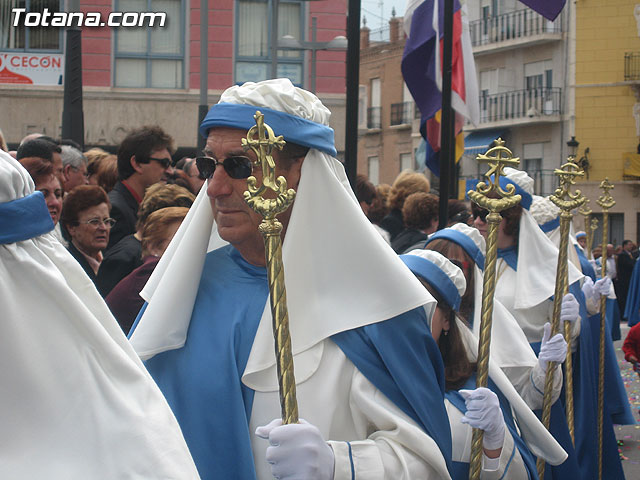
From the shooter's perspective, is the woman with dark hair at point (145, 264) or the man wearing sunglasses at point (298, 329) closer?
the man wearing sunglasses at point (298, 329)

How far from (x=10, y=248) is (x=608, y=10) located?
35.1 meters

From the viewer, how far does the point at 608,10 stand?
113 feet

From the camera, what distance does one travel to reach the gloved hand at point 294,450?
2.28 metres

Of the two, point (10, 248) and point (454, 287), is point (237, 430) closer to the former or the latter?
point (10, 248)

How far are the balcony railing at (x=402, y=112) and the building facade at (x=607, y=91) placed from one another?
752cm

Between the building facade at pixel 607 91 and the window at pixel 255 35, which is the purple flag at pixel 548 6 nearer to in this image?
the window at pixel 255 35

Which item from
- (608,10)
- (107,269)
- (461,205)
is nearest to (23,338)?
(107,269)

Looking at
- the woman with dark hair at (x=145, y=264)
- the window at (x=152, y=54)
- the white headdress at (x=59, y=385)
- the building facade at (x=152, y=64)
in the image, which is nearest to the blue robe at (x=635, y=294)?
the building facade at (x=152, y=64)

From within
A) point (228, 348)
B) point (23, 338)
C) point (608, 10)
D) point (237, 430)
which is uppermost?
point (608, 10)

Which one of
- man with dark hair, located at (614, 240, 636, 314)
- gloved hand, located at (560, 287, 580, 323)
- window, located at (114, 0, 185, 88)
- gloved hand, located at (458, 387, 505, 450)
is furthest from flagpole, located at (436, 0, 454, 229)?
man with dark hair, located at (614, 240, 636, 314)

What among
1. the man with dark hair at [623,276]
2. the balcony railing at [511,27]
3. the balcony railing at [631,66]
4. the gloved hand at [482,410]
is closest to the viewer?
the gloved hand at [482,410]

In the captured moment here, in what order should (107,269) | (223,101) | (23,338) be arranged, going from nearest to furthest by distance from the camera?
1. (23,338)
2. (223,101)
3. (107,269)

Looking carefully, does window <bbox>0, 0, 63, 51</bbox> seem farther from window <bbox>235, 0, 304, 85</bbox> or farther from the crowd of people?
the crowd of people

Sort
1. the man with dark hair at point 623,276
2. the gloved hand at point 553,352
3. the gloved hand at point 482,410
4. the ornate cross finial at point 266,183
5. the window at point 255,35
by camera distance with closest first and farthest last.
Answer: the ornate cross finial at point 266,183 < the gloved hand at point 482,410 < the gloved hand at point 553,352 < the window at point 255,35 < the man with dark hair at point 623,276
